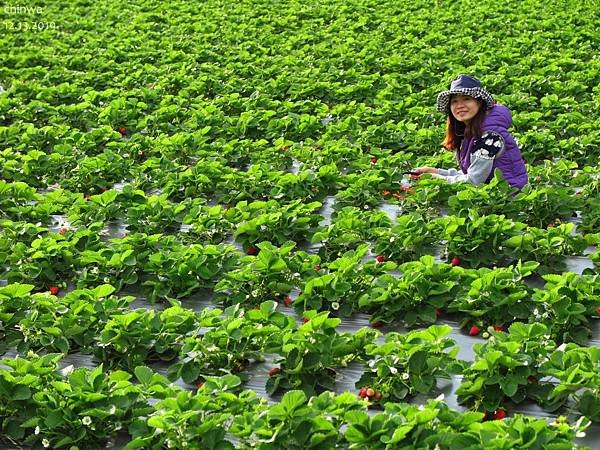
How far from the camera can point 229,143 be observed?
7.00 m

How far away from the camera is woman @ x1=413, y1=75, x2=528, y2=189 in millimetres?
5605

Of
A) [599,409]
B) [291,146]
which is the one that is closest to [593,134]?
[291,146]

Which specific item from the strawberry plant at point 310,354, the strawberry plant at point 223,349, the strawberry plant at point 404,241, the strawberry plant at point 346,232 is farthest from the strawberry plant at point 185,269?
the strawberry plant at point 310,354

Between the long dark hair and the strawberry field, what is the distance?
0.33 metres

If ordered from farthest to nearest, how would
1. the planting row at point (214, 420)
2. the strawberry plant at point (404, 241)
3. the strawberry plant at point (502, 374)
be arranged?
the strawberry plant at point (404, 241) → the strawberry plant at point (502, 374) → the planting row at point (214, 420)

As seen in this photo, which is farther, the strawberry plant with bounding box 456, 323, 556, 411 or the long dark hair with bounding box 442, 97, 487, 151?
the long dark hair with bounding box 442, 97, 487, 151

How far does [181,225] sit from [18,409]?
2.28 meters

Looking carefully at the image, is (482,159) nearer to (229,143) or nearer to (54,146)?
(229,143)

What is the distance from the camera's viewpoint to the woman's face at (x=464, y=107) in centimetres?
563

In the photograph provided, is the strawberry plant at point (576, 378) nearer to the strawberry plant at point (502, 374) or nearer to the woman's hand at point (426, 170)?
the strawberry plant at point (502, 374)

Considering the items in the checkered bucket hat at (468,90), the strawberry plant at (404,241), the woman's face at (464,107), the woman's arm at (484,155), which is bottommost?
the strawberry plant at (404,241)

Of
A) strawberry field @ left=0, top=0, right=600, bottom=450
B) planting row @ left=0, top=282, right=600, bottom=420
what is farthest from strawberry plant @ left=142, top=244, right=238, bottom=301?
planting row @ left=0, top=282, right=600, bottom=420

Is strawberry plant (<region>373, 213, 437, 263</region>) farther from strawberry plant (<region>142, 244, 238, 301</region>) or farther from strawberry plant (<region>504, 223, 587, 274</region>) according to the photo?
strawberry plant (<region>142, 244, 238, 301</region>)

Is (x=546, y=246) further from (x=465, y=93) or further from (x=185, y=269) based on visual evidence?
(x=185, y=269)
